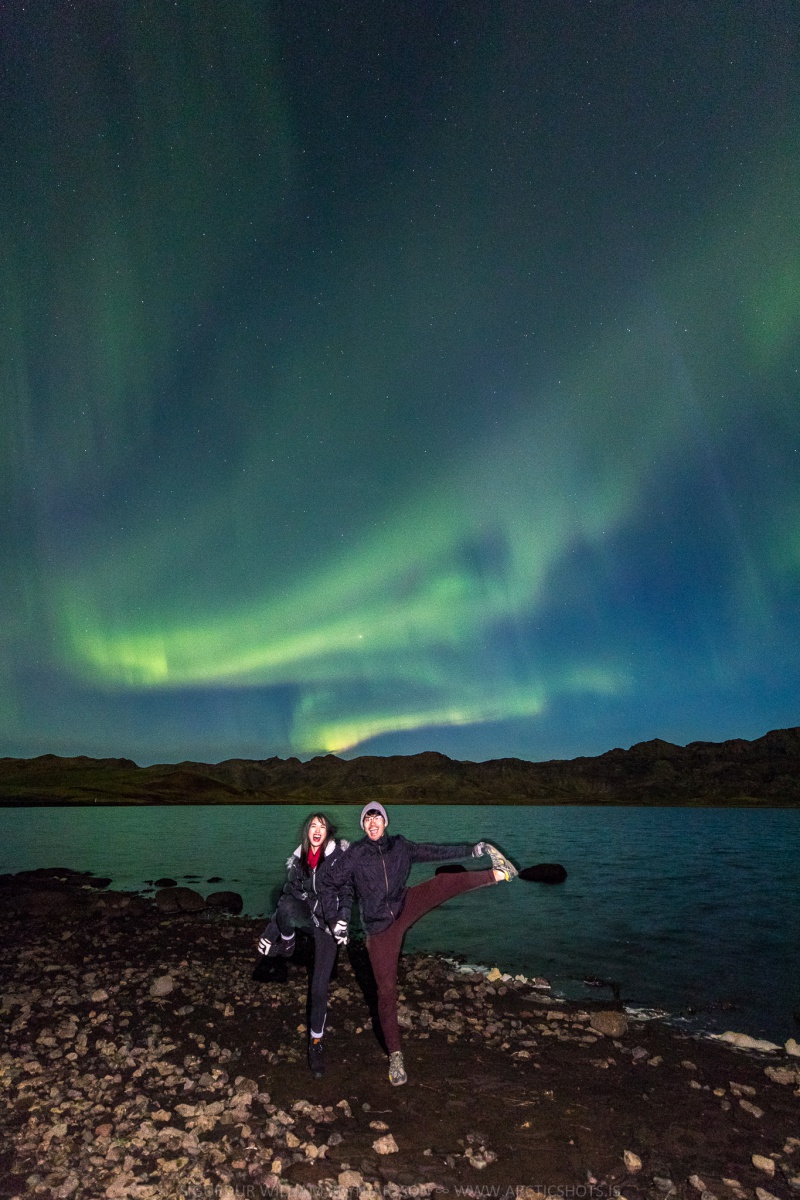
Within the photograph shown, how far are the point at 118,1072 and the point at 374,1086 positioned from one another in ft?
12.6

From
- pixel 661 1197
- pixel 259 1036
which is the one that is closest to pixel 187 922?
pixel 259 1036

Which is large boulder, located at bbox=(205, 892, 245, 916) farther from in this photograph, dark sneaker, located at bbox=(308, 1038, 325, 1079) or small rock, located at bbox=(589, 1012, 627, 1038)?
dark sneaker, located at bbox=(308, 1038, 325, 1079)

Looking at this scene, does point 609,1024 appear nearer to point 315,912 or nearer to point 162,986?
point 315,912

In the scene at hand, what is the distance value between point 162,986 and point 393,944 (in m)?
8.11

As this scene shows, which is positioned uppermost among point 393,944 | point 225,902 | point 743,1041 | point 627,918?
point 393,944

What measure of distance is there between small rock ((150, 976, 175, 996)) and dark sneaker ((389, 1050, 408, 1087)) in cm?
705

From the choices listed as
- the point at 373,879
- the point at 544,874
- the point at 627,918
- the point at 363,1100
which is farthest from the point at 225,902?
the point at 373,879

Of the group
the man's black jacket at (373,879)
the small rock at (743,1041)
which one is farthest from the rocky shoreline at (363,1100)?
the man's black jacket at (373,879)

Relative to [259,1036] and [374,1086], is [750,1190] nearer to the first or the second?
[374,1086]

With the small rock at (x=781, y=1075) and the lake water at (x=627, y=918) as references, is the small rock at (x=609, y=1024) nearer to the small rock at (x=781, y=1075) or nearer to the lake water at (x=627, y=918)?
the small rock at (x=781, y=1075)

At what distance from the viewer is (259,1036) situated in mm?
11750

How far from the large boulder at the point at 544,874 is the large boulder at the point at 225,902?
1958cm

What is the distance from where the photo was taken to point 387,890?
A: 924 centimetres

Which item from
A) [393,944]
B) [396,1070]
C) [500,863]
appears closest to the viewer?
[500,863]
